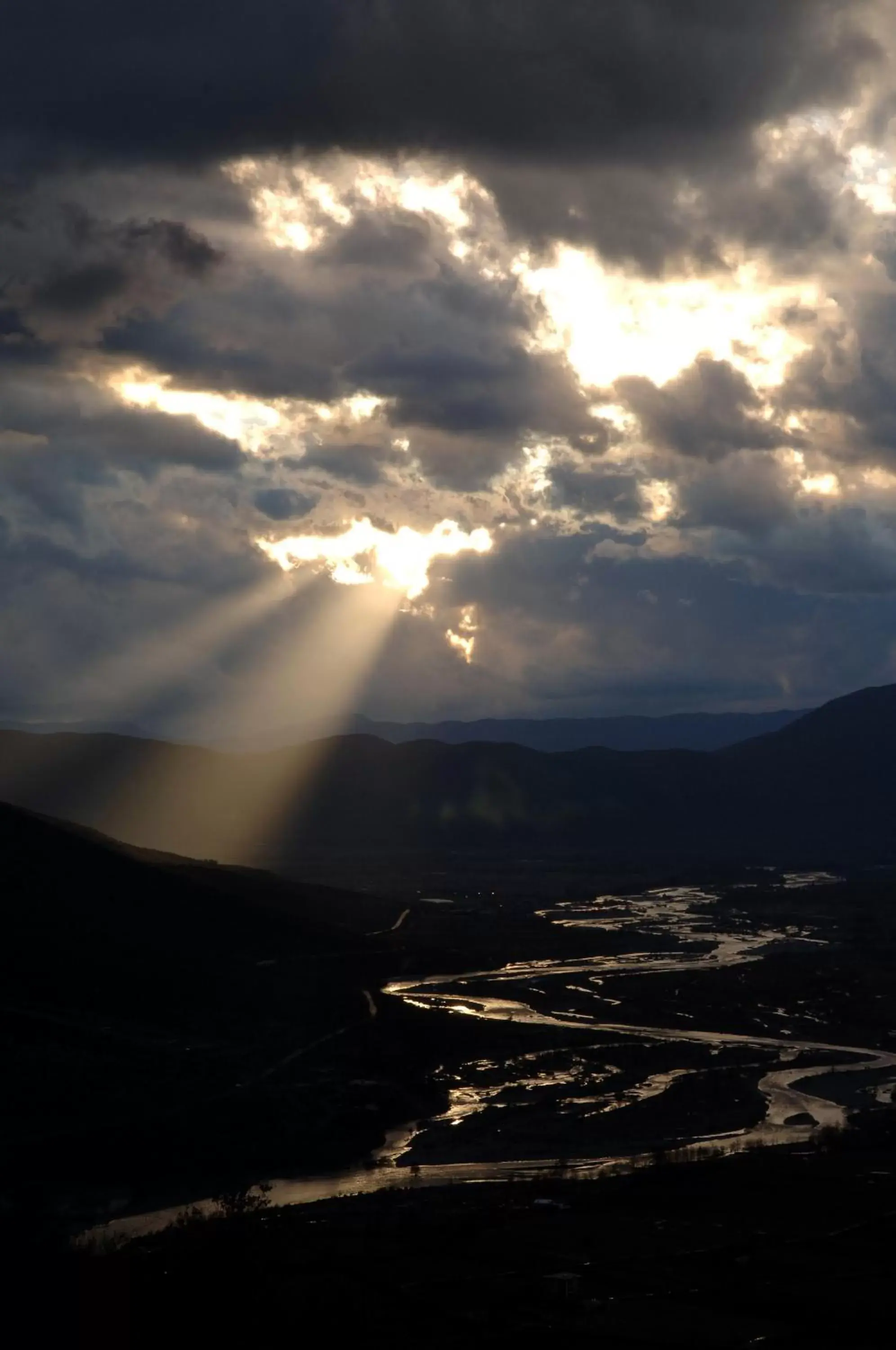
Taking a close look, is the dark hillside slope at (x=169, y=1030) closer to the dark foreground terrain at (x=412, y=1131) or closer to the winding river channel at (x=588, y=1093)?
the dark foreground terrain at (x=412, y=1131)

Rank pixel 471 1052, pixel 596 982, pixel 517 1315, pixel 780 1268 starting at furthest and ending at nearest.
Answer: pixel 596 982
pixel 471 1052
pixel 780 1268
pixel 517 1315

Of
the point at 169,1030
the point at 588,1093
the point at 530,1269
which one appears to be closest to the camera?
the point at 530,1269

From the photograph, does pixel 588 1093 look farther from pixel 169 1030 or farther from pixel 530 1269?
pixel 530 1269

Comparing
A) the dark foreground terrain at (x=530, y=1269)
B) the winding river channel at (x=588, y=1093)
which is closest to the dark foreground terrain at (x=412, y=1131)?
the dark foreground terrain at (x=530, y=1269)

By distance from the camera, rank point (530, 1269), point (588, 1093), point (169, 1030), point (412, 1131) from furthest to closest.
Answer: point (169, 1030) < point (588, 1093) < point (412, 1131) < point (530, 1269)

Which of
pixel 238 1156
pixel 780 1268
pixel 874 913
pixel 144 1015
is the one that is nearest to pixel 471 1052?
pixel 144 1015

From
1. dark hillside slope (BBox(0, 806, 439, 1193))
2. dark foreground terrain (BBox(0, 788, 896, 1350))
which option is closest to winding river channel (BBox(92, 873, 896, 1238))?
dark foreground terrain (BBox(0, 788, 896, 1350))

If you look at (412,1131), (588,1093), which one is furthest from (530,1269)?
(588,1093)

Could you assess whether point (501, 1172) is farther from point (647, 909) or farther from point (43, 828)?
point (647, 909)

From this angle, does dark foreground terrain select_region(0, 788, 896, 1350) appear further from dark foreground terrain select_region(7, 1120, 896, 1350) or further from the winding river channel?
the winding river channel
